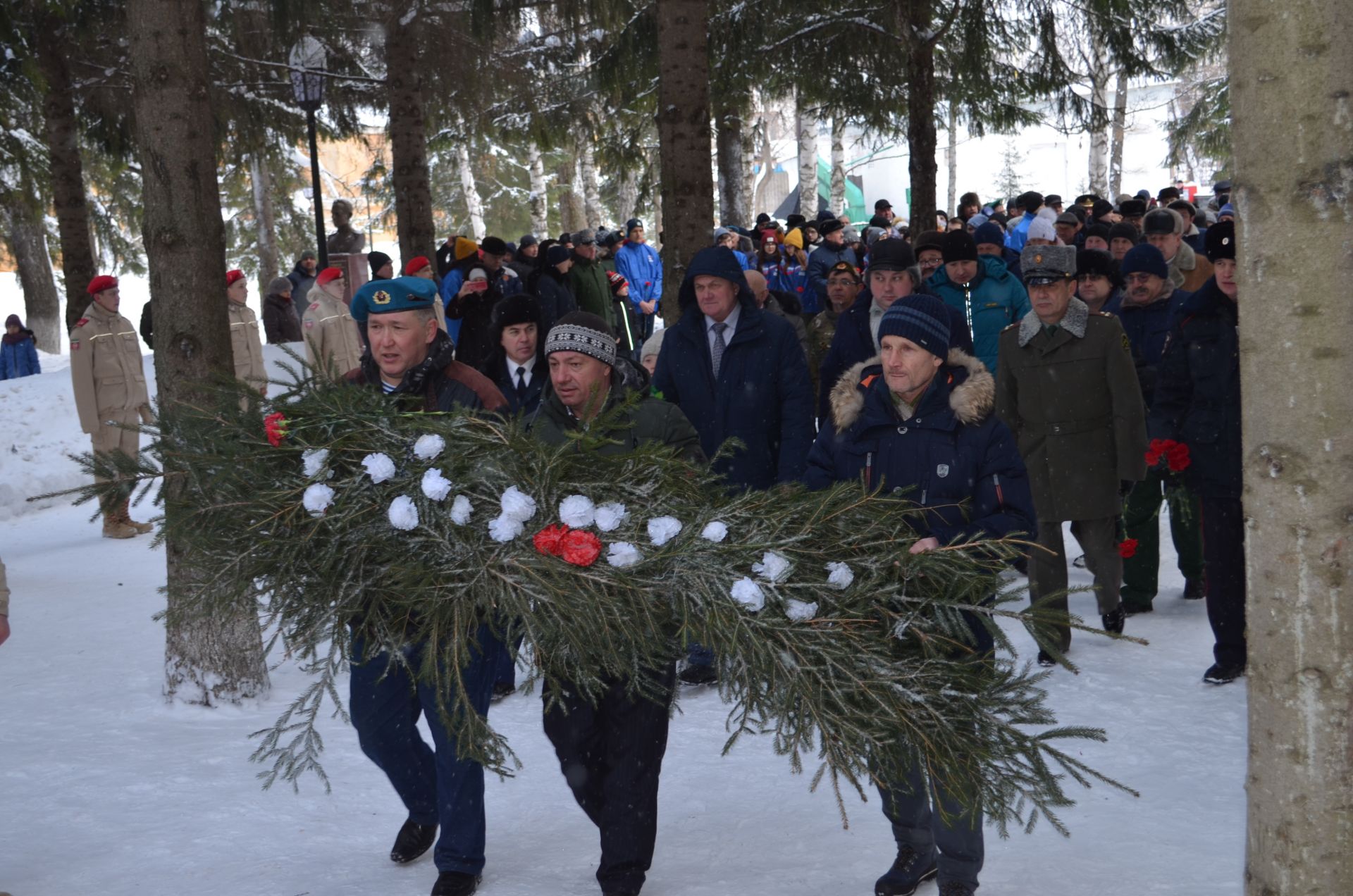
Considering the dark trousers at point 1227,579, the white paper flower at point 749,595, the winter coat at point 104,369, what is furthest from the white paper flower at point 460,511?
the winter coat at point 104,369

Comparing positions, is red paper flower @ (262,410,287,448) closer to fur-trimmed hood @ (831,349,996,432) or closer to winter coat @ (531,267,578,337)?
fur-trimmed hood @ (831,349,996,432)

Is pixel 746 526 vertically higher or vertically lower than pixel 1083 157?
lower

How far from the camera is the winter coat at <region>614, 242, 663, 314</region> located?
745 inches

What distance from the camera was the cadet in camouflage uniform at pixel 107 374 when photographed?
10156mm

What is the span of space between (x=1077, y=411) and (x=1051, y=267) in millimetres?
711

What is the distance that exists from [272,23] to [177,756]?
8636 millimetres

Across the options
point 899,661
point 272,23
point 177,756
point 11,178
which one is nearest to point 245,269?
point 11,178

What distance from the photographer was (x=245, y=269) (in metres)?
39.3

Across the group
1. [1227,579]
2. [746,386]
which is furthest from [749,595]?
[1227,579]

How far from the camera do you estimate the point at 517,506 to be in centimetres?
345

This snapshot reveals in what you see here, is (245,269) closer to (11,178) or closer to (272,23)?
(11,178)

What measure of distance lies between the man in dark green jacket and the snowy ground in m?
0.23

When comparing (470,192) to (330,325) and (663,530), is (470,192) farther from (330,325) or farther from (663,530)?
(663,530)

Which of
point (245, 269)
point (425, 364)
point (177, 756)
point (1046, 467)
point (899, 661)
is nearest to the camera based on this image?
point (899, 661)
